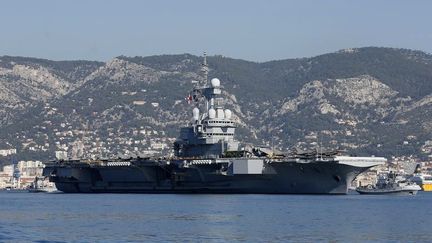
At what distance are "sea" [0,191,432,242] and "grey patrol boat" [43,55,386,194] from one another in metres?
5.88

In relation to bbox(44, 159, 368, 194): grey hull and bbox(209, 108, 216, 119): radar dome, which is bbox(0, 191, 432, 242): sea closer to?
bbox(44, 159, 368, 194): grey hull

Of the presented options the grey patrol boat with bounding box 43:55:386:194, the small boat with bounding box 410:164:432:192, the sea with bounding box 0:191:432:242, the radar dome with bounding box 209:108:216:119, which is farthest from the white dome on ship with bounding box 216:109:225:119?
the small boat with bounding box 410:164:432:192

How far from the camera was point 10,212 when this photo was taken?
59062 mm

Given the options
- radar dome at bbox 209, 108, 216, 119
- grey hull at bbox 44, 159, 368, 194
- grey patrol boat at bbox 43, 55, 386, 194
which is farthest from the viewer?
radar dome at bbox 209, 108, 216, 119

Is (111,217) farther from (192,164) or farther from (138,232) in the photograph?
(192,164)

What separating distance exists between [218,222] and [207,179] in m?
30.1

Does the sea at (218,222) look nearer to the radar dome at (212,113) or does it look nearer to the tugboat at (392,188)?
the radar dome at (212,113)

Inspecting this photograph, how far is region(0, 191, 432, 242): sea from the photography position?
42.3m

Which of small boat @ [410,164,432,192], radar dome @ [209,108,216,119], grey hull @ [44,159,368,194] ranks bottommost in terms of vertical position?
grey hull @ [44,159,368,194]

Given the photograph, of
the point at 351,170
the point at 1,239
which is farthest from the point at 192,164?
the point at 1,239

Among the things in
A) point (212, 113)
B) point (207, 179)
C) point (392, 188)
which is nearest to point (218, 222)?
point (207, 179)

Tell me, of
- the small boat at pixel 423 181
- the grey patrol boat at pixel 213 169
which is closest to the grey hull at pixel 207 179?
the grey patrol boat at pixel 213 169

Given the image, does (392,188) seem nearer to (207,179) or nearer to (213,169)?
(207,179)

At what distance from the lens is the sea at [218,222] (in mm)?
42281
